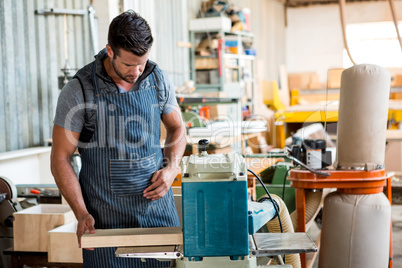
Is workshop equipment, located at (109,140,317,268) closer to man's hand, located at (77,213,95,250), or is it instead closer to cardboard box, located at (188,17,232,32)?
man's hand, located at (77,213,95,250)

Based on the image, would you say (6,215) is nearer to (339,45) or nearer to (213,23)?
(213,23)

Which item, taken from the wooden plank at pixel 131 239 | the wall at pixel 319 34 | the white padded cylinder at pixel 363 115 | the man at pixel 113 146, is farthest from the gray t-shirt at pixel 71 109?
the wall at pixel 319 34

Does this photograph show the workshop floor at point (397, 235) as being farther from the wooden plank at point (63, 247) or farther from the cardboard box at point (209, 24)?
the cardboard box at point (209, 24)

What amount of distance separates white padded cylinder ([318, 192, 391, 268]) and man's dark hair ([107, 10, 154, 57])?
1585 mm

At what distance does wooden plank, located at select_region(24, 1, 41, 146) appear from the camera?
3.91 m

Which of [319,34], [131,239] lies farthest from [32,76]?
[319,34]

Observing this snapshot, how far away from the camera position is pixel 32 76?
13.0ft

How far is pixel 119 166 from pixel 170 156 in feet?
0.70

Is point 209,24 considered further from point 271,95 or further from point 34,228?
point 34,228

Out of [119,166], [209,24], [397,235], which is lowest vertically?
[397,235]

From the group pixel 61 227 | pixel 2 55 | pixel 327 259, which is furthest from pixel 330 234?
pixel 2 55

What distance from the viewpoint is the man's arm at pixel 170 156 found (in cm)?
169

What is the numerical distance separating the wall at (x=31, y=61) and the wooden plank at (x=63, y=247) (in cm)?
156

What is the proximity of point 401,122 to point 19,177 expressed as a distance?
6082 millimetres
